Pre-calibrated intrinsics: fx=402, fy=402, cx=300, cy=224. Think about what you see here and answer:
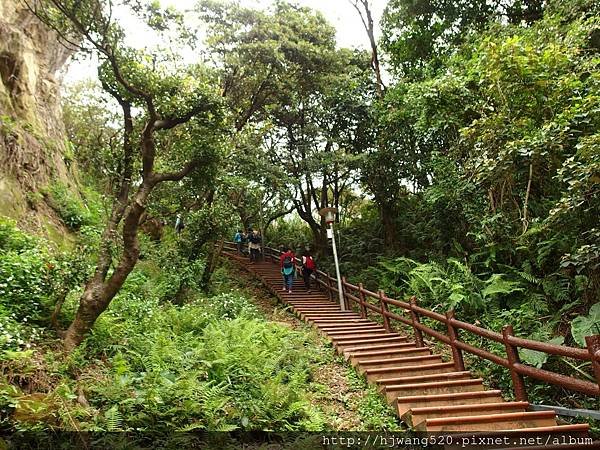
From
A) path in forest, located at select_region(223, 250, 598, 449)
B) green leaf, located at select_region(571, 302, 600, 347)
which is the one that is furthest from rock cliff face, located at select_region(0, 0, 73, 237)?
green leaf, located at select_region(571, 302, 600, 347)

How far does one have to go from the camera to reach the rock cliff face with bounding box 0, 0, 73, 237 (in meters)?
9.46

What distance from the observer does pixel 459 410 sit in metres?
5.20

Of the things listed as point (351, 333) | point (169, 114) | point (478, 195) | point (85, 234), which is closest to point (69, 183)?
point (85, 234)

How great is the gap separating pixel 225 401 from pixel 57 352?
2411 mm

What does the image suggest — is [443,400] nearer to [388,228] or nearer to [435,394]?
[435,394]

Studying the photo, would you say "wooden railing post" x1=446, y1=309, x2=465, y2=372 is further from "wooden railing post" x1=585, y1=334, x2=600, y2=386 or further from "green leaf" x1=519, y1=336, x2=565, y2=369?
"wooden railing post" x1=585, y1=334, x2=600, y2=386

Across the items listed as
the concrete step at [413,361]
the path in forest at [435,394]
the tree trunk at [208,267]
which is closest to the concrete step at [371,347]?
the path in forest at [435,394]

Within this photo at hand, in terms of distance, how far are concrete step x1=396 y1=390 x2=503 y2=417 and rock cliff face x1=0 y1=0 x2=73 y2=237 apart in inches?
339

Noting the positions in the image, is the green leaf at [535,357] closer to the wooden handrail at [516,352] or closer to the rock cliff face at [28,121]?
the wooden handrail at [516,352]

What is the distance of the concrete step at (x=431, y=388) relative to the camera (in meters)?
5.91

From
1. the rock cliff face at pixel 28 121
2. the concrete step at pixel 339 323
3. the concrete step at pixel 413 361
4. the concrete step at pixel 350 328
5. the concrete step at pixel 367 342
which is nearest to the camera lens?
the concrete step at pixel 413 361

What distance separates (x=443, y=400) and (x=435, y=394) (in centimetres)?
28

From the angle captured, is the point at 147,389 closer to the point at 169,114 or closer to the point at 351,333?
the point at 169,114

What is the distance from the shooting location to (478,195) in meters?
10.2
